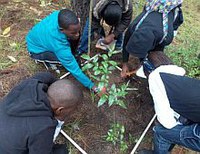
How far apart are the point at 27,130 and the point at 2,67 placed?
131 centimetres

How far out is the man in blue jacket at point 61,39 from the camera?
259 cm

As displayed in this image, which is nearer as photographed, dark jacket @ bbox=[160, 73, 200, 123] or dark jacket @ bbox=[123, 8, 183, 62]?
dark jacket @ bbox=[160, 73, 200, 123]

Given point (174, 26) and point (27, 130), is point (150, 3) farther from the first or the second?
point (27, 130)

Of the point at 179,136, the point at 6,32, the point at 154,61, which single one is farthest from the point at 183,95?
the point at 6,32

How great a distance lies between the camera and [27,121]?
1.89 meters

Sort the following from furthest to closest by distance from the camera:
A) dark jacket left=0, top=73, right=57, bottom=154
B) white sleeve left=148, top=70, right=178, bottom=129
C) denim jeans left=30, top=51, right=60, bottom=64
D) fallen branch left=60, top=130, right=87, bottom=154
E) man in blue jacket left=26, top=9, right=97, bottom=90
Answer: denim jeans left=30, top=51, right=60, bottom=64, man in blue jacket left=26, top=9, right=97, bottom=90, fallen branch left=60, top=130, right=87, bottom=154, white sleeve left=148, top=70, right=178, bottom=129, dark jacket left=0, top=73, right=57, bottom=154

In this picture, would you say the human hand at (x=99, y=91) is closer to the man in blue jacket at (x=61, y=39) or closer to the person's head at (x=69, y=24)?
the man in blue jacket at (x=61, y=39)

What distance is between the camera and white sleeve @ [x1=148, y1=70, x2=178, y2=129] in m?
2.23

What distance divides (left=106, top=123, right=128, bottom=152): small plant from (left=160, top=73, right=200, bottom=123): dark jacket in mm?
558

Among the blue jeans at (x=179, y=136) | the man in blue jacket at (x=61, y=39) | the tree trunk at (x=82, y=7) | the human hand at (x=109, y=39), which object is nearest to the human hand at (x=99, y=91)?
the man in blue jacket at (x=61, y=39)

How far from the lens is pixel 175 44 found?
388 cm

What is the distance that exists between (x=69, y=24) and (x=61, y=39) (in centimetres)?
17

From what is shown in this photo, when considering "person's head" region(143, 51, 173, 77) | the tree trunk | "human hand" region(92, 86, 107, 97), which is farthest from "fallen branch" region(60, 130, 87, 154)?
the tree trunk

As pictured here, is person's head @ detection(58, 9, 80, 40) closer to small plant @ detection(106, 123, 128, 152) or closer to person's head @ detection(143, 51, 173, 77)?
person's head @ detection(143, 51, 173, 77)
